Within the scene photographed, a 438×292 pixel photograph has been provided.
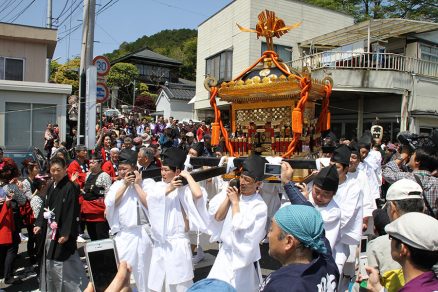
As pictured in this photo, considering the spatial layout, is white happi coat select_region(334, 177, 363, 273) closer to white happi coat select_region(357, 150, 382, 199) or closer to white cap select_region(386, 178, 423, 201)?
white cap select_region(386, 178, 423, 201)

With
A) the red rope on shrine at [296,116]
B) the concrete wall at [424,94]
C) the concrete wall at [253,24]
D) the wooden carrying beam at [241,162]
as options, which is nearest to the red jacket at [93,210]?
the wooden carrying beam at [241,162]

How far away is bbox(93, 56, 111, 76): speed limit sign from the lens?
8.95m

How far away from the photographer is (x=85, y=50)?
9.06 metres

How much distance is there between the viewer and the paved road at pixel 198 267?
5112 millimetres

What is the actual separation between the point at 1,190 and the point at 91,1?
215 inches

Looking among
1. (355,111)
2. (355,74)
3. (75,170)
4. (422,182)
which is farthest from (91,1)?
(355,111)

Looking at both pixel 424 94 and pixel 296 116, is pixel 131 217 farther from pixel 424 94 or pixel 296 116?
pixel 424 94

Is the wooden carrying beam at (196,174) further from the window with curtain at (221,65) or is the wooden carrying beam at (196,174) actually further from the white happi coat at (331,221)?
the window with curtain at (221,65)

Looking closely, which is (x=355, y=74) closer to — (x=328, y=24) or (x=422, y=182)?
(x=328, y=24)

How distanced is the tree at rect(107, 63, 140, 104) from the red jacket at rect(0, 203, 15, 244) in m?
26.8

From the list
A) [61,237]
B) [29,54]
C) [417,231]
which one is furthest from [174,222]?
[29,54]

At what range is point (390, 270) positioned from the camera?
2.51m

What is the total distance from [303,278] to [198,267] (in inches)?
164

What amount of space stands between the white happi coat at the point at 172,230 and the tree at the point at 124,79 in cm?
2822
